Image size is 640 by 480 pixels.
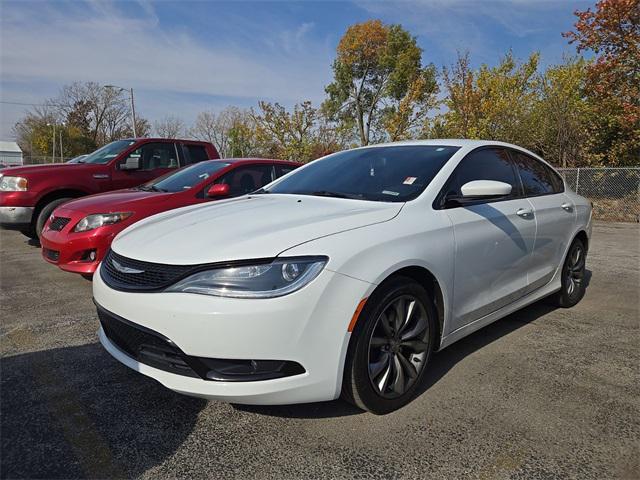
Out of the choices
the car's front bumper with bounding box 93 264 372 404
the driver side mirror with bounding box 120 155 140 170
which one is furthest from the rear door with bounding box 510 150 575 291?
the driver side mirror with bounding box 120 155 140 170

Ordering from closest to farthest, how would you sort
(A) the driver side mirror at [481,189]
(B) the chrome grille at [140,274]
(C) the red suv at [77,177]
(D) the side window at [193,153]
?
(B) the chrome grille at [140,274] → (A) the driver side mirror at [481,189] → (C) the red suv at [77,177] → (D) the side window at [193,153]

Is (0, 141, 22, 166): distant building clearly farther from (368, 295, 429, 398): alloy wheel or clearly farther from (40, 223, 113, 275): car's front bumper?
(368, 295, 429, 398): alloy wheel

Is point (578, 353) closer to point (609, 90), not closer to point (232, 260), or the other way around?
point (232, 260)

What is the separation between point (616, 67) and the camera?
45.0 feet

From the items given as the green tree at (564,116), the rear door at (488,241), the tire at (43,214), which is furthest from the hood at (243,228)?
the green tree at (564,116)

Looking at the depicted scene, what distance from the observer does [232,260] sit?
81.3 inches

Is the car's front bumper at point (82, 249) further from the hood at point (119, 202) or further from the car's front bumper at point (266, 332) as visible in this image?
the car's front bumper at point (266, 332)

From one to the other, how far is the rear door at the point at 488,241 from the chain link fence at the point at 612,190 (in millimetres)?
11322

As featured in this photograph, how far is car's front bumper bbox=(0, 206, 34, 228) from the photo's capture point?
20.5 feet

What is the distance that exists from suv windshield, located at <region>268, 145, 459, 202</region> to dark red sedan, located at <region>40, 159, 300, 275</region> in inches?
60.5

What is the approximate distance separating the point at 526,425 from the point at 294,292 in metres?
1.45

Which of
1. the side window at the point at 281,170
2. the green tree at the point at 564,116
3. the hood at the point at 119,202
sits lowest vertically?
the hood at the point at 119,202

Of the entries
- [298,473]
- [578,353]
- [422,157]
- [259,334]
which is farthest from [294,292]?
[578,353]

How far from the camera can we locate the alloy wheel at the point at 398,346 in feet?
7.77
